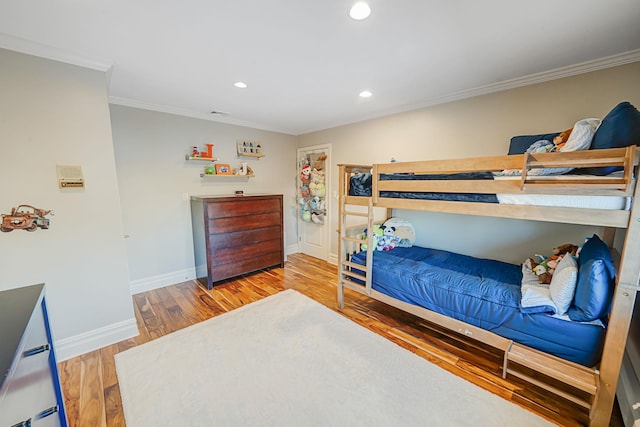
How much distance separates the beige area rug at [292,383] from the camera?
4.82 ft

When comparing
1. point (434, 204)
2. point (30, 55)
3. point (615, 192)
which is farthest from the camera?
point (434, 204)

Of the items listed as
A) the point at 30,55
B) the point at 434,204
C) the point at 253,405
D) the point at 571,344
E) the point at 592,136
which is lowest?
the point at 253,405

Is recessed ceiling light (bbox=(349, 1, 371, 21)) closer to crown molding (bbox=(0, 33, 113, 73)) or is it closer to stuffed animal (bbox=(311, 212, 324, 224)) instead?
crown molding (bbox=(0, 33, 113, 73))

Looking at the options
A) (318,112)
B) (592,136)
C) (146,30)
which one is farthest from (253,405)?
(318,112)

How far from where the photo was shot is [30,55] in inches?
68.1

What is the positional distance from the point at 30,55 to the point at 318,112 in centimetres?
265

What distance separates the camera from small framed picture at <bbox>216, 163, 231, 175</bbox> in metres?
3.60

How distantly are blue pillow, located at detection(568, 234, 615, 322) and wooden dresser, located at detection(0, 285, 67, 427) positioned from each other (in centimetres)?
254

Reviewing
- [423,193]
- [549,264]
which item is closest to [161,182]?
[423,193]

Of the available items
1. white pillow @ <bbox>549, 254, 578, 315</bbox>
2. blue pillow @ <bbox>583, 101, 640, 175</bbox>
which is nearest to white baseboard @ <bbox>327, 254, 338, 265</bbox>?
white pillow @ <bbox>549, 254, 578, 315</bbox>

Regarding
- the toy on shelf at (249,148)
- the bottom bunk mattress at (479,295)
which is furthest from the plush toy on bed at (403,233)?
the toy on shelf at (249,148)

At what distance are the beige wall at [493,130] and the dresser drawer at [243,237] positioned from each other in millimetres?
1874

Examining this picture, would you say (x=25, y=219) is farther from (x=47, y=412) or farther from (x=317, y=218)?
(x=317, y=218)

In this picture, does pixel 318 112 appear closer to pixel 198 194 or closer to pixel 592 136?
pixel 198 194
